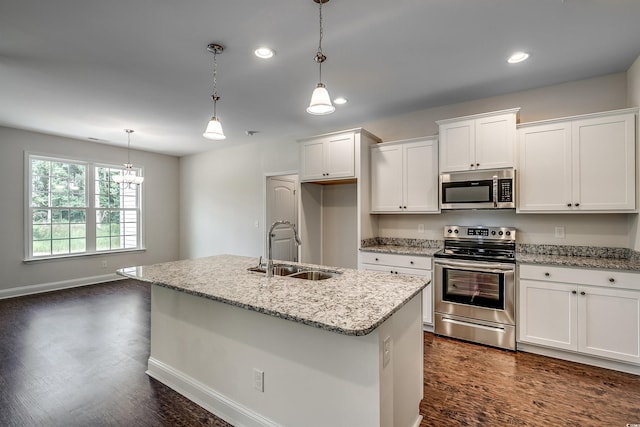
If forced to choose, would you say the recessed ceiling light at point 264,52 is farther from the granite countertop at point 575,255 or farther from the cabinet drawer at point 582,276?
the cabinet drawer at point 582,276

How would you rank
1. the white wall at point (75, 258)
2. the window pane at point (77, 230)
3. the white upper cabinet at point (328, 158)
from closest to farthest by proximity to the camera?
the white upper cabinet at point (328, 158) → the white wall at point (75, 258) → the window pane at point (77, 230)

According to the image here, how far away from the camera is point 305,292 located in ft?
5.80

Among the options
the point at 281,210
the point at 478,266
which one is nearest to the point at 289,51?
the point at 478,266

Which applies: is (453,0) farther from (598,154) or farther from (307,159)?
(307,159)

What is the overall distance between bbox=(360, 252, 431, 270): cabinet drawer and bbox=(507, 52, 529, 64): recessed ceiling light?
2.03m

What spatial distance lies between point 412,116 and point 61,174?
238 inches

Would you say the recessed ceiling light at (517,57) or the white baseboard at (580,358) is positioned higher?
the recessed ceiling light at (517,57)

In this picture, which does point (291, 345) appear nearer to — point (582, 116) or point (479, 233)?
point (479, 233)

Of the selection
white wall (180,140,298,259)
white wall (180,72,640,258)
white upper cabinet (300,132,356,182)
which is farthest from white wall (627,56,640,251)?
white wall (180,140,298,259)

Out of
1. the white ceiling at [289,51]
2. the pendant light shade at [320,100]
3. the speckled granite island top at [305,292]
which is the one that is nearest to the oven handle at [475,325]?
the speckled granite island top at [305,292]

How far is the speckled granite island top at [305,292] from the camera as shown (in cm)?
135

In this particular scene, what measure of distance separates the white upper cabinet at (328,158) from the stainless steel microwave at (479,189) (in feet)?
3.72

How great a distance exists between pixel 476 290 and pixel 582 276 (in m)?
0.86

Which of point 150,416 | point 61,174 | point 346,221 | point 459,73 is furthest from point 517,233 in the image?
point 61,174
